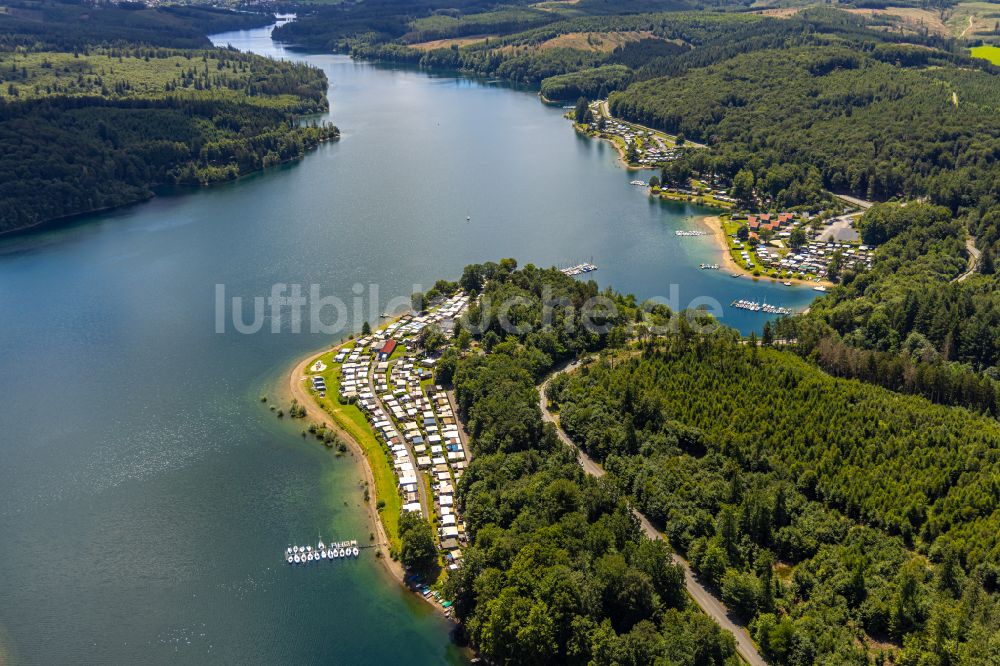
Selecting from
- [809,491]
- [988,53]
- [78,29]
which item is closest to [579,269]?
[809,491]

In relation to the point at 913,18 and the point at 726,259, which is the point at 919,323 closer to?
the point at 726,259

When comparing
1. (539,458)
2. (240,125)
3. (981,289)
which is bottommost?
(539,458)

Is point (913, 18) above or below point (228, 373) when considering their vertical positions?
above

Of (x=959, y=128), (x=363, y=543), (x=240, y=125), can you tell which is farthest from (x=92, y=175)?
(x=959, y=128)

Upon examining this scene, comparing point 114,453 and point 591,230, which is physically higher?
point 591,230

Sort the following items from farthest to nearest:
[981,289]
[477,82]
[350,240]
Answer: [477,82] → [350,240] → [981,289]

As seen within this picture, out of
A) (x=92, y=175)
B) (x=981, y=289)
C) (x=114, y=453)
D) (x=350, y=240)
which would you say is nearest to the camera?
(x=114, y=453)

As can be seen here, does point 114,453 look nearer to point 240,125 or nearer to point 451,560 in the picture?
point 451,560

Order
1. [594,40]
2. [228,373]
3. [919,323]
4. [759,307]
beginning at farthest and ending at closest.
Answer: [594,40] < [759,307] < [919,323] < [228,373]
